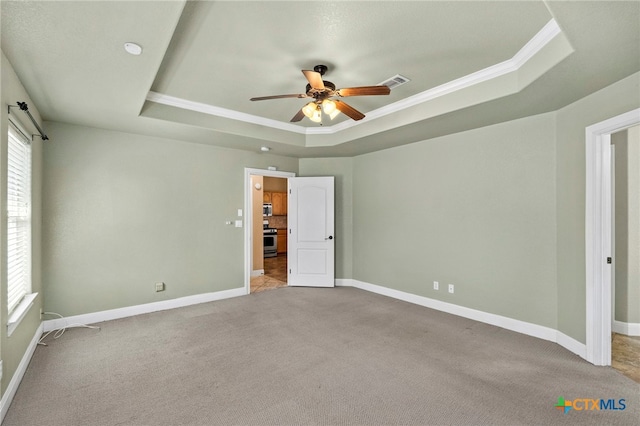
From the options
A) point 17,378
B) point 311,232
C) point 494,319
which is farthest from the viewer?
point 311,232

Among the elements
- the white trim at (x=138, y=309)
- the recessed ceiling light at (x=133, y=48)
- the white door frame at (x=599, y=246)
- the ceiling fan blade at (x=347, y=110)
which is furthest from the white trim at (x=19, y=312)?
the white door frame at (x=599, y=246)

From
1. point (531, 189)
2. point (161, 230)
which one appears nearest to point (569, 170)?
point (531, 189)

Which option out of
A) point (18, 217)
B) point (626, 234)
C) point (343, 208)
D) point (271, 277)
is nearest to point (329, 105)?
point (18, 217)

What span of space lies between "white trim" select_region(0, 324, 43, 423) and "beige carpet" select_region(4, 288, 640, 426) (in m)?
0.05

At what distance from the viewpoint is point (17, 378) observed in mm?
2412

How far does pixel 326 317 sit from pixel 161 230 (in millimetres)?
2696

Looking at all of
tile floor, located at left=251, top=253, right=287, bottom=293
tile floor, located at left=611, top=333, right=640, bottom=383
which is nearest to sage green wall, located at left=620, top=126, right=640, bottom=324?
tile floor, located at left=611, top=333, right=640, bottom=383

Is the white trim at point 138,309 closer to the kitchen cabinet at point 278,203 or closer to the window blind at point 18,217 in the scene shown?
the window blind at point 18,217

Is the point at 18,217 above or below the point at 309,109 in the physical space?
below

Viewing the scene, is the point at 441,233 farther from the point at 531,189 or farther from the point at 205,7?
the point at 205,7

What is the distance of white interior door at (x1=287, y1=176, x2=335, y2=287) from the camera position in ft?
18.5

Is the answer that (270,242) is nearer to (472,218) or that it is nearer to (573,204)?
(472,218)

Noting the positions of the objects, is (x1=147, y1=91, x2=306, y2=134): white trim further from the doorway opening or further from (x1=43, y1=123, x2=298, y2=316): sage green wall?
the doorway opening

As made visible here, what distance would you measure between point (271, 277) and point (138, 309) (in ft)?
9.25
